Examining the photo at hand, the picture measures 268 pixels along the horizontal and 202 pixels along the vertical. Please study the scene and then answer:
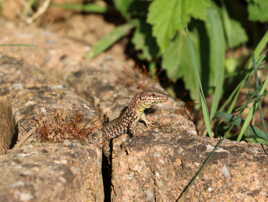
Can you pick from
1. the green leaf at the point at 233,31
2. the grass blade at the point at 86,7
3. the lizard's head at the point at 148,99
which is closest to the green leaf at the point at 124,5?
the grass blade at the point at 86,7

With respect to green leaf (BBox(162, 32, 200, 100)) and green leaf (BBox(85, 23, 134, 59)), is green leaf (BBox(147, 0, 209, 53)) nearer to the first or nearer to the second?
green leaf (BBox(162, 32, 200, 100))

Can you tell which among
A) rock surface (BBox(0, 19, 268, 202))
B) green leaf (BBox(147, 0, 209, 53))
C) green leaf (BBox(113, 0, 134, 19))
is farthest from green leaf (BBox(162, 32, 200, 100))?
green leaf (BBox(113, 0, 134, 19))

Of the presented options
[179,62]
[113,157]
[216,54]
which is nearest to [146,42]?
[179,62]

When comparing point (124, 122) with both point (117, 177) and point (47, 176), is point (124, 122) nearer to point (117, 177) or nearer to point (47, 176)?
point (117, 177)

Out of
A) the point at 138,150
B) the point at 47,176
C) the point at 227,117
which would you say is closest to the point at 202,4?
the point at 227,117

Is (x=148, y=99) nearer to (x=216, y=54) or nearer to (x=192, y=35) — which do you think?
(x=216, y=54)

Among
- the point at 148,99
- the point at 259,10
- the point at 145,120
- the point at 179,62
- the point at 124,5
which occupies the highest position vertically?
the point at 124,5
